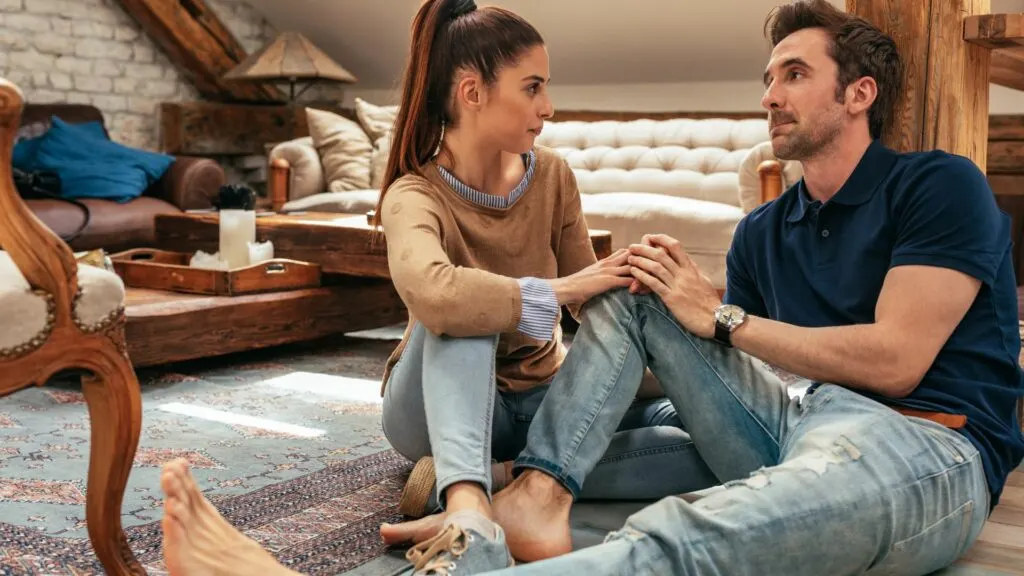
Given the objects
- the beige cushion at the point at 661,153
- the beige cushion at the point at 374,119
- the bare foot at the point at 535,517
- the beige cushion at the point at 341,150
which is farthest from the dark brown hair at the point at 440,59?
the beige cushion at the point at 374,119

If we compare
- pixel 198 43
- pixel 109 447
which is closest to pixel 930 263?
pixel 109 447

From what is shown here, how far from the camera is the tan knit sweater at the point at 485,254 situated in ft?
5.41

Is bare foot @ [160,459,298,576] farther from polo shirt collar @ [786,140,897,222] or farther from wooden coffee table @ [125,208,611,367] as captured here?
wooden coffee table @ [125,208,611,367]

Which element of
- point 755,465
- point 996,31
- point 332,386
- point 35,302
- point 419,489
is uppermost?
point 996,31

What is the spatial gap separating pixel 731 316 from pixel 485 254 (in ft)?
1.56

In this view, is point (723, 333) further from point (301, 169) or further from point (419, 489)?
point (301, 169)

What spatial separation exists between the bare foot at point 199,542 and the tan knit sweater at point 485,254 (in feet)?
1.49

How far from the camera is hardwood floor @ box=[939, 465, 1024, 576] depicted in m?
1.62

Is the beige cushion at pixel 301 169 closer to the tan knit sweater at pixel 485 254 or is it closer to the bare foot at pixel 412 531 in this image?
the tan knit sweater at pixel 485 254

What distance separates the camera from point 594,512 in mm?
1955

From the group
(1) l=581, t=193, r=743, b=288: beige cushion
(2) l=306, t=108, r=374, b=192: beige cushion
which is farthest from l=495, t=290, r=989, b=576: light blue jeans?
(2) l=306, t=108, r=374, b=192: beige cushion

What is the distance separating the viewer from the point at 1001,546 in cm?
173

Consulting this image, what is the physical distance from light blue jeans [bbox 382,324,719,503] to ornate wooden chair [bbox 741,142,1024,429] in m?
2.51

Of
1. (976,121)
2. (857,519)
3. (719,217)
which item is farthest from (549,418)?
(719,217)
